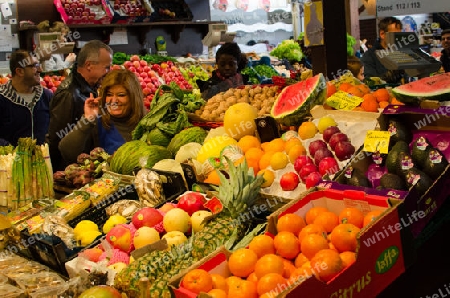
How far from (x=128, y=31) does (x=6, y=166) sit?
5631mm

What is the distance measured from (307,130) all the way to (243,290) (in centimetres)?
141

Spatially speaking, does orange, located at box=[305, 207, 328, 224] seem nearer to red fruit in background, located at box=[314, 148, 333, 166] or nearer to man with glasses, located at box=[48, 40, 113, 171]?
red fruit in background, located at box=[314, 148, 333, 166]

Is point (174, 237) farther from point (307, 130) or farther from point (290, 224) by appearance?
point (307, 130)

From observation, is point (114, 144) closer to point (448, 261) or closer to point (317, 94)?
point (317, 94)

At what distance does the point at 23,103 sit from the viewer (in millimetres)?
5934

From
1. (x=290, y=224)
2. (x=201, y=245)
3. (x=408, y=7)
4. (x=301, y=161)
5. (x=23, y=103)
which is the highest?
(x=408, y=7)

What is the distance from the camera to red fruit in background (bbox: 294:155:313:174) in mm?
2768

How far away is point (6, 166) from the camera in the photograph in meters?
3.65

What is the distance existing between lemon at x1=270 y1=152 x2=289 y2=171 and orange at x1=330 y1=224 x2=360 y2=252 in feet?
2.97

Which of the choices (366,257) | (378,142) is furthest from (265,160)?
(366,257)

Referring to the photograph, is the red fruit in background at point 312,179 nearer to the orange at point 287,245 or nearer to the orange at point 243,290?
Answer: the orange at point 287,245

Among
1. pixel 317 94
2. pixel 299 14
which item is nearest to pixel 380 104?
pixel 317 94

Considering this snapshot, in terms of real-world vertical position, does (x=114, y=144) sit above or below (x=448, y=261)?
above

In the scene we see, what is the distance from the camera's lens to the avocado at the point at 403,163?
235 centimetres
